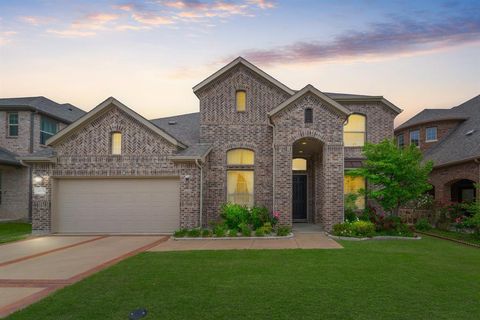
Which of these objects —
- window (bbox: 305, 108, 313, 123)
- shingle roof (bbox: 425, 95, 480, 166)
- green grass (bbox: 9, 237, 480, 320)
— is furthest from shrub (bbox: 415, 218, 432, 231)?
window (bbox: 305, 108, 313, 123)

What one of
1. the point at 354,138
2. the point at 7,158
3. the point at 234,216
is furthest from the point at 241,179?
the point at 7,158

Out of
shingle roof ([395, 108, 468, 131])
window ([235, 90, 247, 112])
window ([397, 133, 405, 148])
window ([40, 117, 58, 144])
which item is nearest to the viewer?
window ([235, 90, 247, 112])

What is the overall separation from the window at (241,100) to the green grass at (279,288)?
8.70 m

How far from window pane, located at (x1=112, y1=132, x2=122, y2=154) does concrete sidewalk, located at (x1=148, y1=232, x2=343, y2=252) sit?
4994 mm

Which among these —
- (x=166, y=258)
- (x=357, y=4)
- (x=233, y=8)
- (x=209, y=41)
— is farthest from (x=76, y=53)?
(x=357, y=4)

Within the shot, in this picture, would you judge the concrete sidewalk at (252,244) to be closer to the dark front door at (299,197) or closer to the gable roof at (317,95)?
the dark front door at (299,197)

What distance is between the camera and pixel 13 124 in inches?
846

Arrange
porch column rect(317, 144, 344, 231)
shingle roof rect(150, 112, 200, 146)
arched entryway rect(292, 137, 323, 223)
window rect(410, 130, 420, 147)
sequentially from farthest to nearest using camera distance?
window rect(410, 130, 420, 147) < shingle roof rect(150, 112, 200, 146) < arched entryway rect(292, 137, 323, 223) < porch column rect(317, 144, 344, 231)

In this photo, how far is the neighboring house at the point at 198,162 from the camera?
13.9m

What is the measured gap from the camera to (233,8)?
14.0 m

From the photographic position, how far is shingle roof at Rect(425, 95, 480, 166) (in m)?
15.8

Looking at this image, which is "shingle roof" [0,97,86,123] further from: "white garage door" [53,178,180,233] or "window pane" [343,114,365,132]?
"window pane" [343,114,365,132]

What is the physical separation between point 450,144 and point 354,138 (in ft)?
21.1

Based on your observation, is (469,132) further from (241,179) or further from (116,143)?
(116,143)
